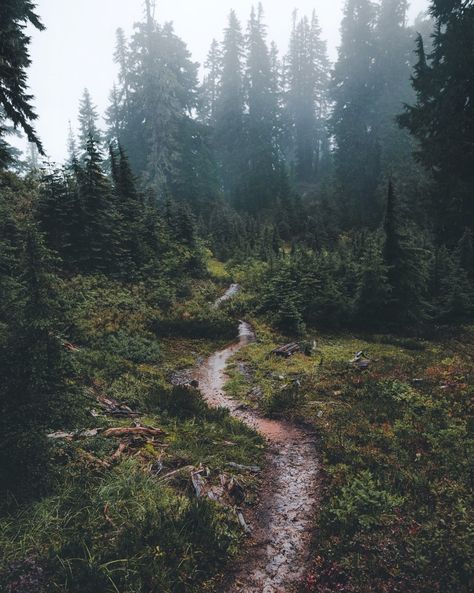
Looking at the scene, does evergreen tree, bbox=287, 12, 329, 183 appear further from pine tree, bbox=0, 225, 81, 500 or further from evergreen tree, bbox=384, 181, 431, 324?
pine tree, bbox=0, 225, 81, 500

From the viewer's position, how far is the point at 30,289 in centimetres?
667

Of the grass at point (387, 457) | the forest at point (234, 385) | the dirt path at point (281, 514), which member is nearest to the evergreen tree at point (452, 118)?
the forest at point (234, 385)

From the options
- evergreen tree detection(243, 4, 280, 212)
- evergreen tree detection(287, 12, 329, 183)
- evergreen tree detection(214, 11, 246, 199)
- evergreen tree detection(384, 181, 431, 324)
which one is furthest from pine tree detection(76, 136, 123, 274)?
evergreen tree detection(287, 12, 329, 183)

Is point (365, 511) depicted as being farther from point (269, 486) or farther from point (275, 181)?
point (275, 181)

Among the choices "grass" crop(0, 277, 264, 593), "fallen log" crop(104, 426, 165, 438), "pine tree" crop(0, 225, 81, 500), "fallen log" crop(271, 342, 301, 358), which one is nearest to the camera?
"grass" crop(0, 277, 264, 593)

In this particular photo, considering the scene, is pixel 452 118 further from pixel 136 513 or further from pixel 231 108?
pixel 231 108

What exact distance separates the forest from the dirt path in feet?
Result: 0.17

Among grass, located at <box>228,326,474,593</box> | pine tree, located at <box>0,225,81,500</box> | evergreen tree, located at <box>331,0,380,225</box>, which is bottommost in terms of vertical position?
grass, located at <box>228,326,474,593</box>

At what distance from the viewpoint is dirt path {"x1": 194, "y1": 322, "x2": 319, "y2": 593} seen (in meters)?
5.66

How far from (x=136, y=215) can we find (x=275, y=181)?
112 feet

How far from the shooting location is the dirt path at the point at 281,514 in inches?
223

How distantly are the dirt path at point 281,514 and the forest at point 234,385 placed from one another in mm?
51

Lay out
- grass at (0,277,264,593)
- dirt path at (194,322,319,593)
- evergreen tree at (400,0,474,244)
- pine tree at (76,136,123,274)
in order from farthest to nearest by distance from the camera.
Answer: pine tree at (76,136,123,274) < evergreen tree at (400,0,474,244) < dirt path at (194,322,319,593) < grass at (0,277,264,593)

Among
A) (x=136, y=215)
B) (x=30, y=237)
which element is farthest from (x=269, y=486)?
(x=136, y=215)
